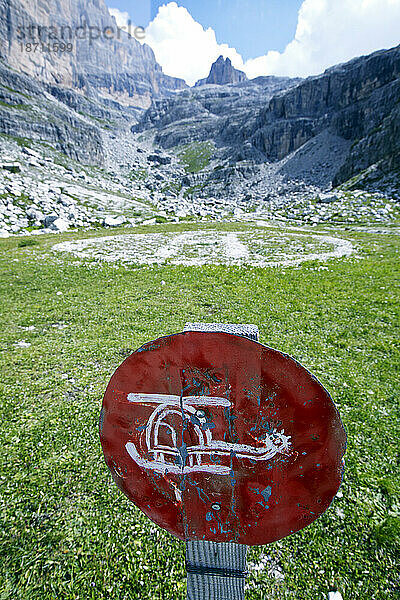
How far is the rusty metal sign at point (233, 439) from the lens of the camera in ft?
7.87

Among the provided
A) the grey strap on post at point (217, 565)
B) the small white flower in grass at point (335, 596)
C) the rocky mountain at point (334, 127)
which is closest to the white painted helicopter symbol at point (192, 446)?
the grey strap on post at point (217, 565)

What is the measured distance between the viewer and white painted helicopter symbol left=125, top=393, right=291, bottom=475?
7.92 feet

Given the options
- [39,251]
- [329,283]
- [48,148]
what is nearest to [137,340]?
[329,283]

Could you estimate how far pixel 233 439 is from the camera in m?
2.44

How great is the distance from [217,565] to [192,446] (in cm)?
129

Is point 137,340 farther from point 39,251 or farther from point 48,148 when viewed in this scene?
point 48,148

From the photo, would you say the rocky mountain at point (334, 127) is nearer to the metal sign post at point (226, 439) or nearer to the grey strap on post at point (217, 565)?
the grey strap on post at point (217, 565)

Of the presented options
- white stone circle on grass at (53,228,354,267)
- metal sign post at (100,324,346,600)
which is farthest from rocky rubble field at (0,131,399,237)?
metal sign post at (100,324,346,600)

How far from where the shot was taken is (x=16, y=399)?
7.61 m

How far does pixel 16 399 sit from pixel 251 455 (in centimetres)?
743

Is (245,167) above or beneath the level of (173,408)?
above

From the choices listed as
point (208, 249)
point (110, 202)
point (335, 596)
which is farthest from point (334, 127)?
point (335, 596)

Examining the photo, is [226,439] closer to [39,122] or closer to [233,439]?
[233,439]

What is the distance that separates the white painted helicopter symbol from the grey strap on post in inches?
25.3
